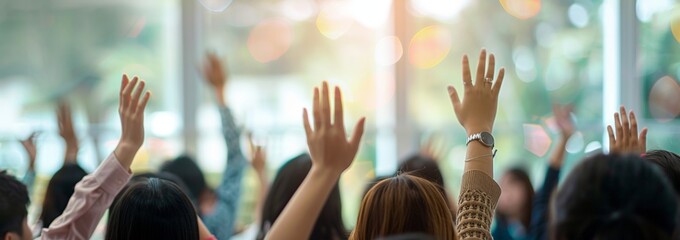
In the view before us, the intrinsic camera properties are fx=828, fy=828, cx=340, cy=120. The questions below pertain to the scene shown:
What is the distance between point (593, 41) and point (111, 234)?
3623mm

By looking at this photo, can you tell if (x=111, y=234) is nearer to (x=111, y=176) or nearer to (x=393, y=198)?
(x=111, y=176)

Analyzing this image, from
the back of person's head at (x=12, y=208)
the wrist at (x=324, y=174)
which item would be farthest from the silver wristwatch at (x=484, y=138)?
the back of person's head at (x=12, y=208)

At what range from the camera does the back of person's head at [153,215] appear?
5.47 ft

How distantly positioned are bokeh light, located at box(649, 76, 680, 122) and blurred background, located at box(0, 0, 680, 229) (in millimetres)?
13

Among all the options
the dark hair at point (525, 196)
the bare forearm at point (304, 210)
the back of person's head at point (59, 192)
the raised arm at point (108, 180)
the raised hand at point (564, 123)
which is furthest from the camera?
the dark hair at point (525, 196)

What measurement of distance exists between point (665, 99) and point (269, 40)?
230 centimetres

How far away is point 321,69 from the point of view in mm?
5133

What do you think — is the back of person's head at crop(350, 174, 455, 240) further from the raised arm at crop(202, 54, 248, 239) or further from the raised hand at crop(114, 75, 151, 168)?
the raised arm at crop(202, 54, 248, 239)

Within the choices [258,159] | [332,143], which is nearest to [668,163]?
[332,143]

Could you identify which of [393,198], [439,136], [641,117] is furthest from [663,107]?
[393,198]

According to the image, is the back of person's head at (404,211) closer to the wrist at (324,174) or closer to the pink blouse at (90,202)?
the wrist at (324,174)

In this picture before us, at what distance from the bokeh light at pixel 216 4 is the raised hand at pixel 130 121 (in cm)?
307

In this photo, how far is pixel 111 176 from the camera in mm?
1978

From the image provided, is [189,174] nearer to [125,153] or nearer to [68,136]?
[68,136]
